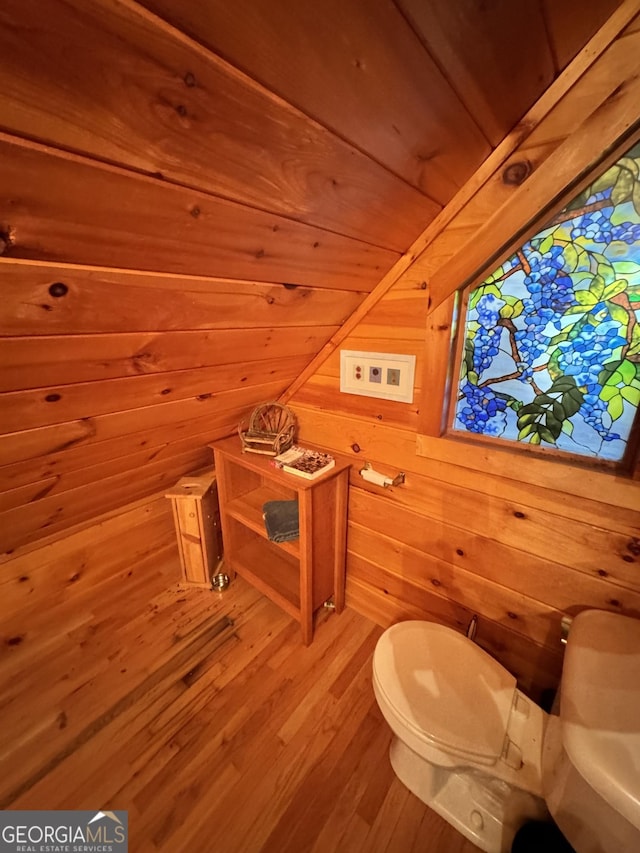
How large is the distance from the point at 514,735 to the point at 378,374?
45.6 inches

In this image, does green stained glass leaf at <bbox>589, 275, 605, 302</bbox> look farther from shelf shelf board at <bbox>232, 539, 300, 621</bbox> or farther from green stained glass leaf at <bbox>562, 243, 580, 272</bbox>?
shelf shelf board at <bbox>232, 539, 300, 621</bbox>

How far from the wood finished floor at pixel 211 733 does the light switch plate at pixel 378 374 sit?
1.13m

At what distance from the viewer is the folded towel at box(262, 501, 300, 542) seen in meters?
1.46

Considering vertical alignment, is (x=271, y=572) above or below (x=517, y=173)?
below

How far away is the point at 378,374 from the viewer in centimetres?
130

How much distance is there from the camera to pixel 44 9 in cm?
33

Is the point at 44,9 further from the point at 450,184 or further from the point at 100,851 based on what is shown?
the point at 100,851

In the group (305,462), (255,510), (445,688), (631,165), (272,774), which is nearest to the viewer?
(631,165)

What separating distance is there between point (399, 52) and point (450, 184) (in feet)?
1.48

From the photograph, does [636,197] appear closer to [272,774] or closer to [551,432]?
[551,432]

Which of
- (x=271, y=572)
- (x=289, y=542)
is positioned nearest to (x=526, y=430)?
(x=289, y=542)

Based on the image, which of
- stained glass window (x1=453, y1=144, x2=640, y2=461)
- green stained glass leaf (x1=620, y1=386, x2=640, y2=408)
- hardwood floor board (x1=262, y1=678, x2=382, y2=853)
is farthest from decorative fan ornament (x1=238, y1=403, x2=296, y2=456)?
green stained glass leaf (x1=620, y1=386, x2=640, y2=408)

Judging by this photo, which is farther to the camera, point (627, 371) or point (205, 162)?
point (627, 371)

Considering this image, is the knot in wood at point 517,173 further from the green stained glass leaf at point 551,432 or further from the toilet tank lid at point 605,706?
the toilet tank lid at point 605,706
